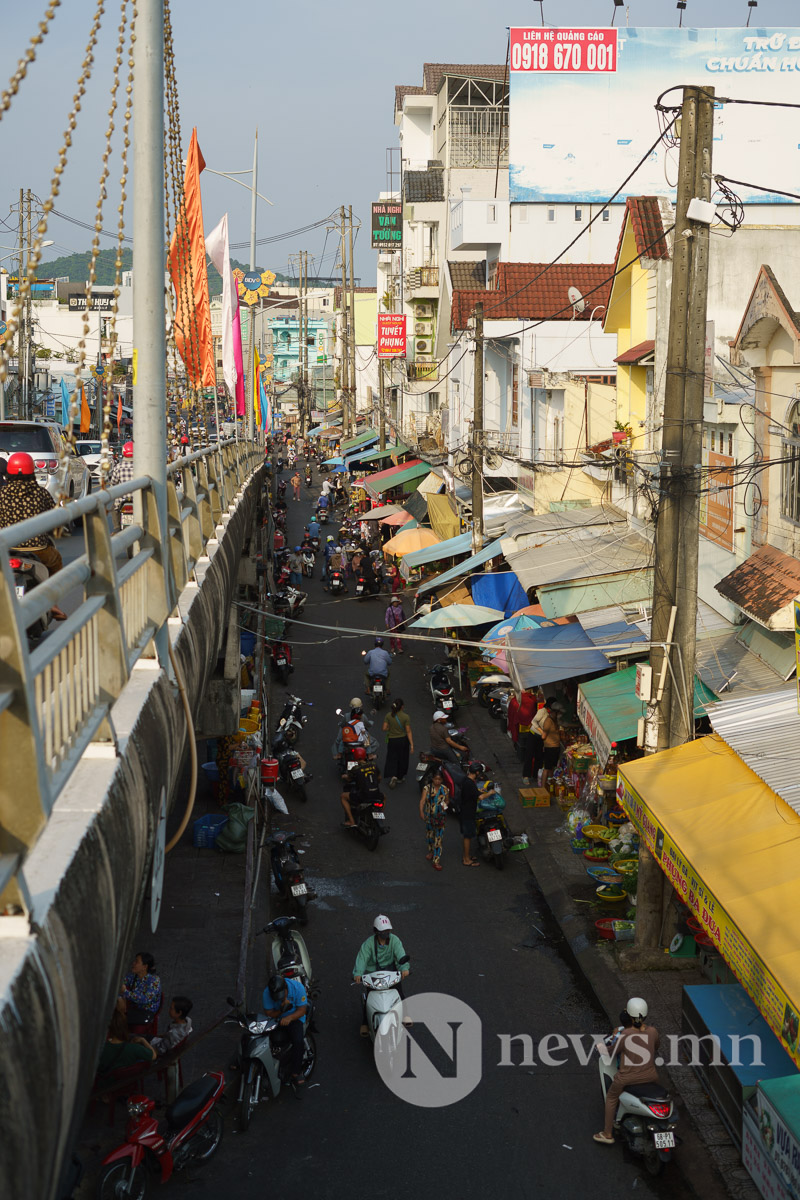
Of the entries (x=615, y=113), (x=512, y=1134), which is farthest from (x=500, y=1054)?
(x=615, y=113)

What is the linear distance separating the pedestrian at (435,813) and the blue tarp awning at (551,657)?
2.25 metres

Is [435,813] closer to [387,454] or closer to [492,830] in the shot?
[492,830]

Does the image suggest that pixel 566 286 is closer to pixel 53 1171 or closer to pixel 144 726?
pixel 144 726

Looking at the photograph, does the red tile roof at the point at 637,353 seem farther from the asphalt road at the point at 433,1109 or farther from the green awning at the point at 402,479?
the green awning at the point at 402,479

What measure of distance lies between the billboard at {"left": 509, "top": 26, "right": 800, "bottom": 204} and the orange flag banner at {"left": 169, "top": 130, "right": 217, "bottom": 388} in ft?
101

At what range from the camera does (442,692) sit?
2161 cm

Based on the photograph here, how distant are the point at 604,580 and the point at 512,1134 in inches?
420

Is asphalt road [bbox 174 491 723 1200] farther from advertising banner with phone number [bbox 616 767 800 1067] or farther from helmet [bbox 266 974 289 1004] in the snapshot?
advertising banner with phone number [bbox 616 767 800 1067]

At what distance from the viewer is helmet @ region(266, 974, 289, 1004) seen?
9992 mm

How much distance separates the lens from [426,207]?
5384 centimetres

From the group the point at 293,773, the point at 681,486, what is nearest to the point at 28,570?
the point at 681,486

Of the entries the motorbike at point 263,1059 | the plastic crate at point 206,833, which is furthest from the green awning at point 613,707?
the motorbike at point 263,1059

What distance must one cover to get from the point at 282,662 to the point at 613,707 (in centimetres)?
1136

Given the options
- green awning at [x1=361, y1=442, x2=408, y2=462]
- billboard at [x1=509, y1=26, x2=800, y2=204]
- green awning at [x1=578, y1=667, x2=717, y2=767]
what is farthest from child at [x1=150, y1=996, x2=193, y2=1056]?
green awning at [x1=361, y1=442, x2=408, y2=462]
